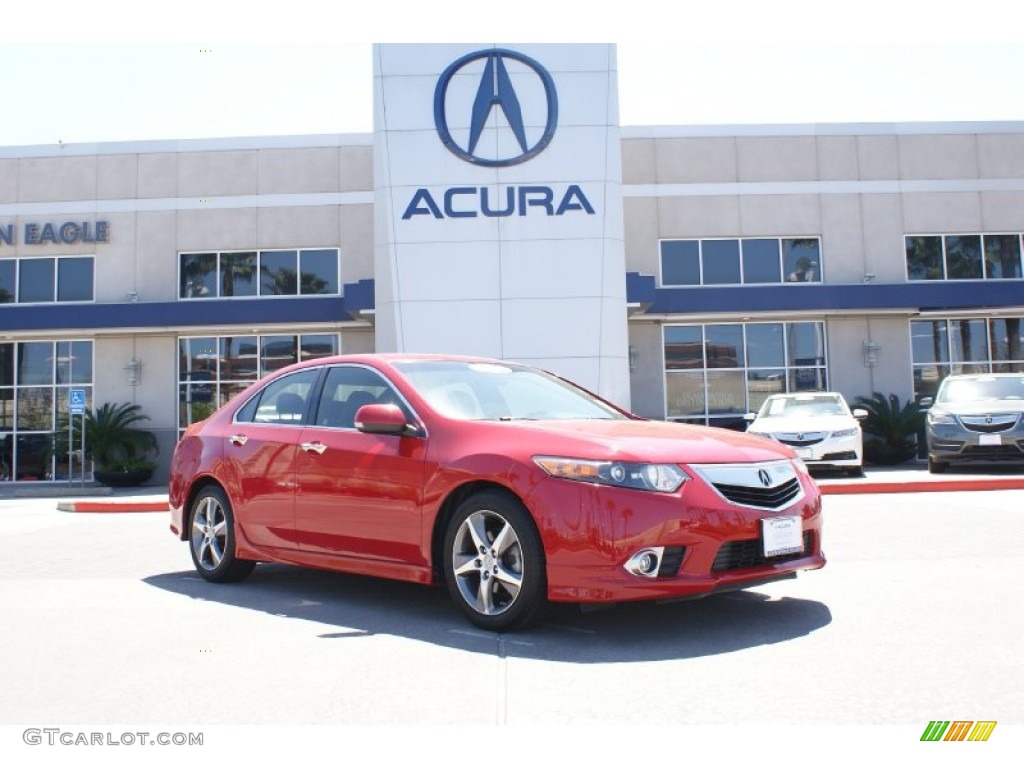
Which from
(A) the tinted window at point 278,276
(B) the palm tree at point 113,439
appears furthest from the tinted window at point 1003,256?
(B) the palm tree at point 113,439

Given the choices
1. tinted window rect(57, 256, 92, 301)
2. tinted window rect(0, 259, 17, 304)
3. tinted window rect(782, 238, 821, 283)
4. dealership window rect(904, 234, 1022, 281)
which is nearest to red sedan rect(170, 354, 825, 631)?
tinted window rect(782, 238, 821, 283)

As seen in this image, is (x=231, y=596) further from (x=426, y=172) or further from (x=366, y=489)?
(x=426, y=172)

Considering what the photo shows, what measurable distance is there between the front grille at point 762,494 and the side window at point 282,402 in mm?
2889

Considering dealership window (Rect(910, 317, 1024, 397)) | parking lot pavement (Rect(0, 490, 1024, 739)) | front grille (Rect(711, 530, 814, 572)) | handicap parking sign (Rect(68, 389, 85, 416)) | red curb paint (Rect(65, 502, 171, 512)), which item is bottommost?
parking lot pavement (Rect(0, 490, 1024, 739))

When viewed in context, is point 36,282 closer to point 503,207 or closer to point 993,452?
point 503,207

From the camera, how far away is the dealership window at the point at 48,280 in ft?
79.2

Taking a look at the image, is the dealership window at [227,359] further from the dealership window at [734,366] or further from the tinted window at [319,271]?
the dealership window at [734,366]

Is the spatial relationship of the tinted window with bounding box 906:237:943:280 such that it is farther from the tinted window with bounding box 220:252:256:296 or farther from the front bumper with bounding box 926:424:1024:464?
the tinted window with bounding box 220:252:256:296

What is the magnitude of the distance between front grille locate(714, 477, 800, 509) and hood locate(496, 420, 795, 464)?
139mm

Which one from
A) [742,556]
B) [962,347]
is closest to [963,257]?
[962,347]

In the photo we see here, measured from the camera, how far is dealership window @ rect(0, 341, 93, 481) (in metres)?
23.6

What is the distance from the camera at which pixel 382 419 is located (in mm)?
5461

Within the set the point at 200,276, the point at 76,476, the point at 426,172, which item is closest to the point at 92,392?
the point at 76,476

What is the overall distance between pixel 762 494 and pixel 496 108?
50.1 feet
